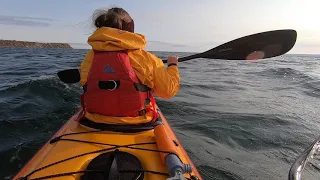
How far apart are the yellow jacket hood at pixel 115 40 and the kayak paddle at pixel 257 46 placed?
6.39ft

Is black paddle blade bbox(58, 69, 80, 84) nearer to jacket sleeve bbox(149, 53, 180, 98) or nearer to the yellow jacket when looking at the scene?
the yellow jacket

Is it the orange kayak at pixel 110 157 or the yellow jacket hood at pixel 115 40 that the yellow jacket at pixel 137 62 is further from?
the orange kayak at pixel 110 157

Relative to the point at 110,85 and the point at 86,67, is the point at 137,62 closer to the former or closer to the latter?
the point at 110,85

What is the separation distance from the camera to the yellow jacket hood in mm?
2912

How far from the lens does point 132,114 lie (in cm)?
312

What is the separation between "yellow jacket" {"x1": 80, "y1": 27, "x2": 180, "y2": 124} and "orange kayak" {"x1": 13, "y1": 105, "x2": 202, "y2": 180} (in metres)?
0.19

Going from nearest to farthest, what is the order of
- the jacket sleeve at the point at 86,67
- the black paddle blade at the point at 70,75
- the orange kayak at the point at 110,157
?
the orange kayak at the point at 110,157 → the jacket sleeve at the point at 86,67 → the black paddle blade at the point at 70,75

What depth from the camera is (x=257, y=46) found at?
4750 millimetres

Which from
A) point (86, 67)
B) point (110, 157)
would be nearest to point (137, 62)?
point (86, 67)

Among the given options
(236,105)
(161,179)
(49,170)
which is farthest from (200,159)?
(236,105)

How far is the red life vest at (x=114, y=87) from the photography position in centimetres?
295

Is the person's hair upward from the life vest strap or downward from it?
upward

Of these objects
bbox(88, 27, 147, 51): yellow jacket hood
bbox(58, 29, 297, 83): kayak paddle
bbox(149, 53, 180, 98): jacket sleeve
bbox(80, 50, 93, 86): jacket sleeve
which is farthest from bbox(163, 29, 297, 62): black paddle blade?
bbox(80, 50, 93, 86): jacket sleeve

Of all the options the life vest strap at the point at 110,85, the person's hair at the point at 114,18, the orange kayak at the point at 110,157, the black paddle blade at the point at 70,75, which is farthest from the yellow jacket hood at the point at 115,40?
the black paddle blade at the point at 70,75
